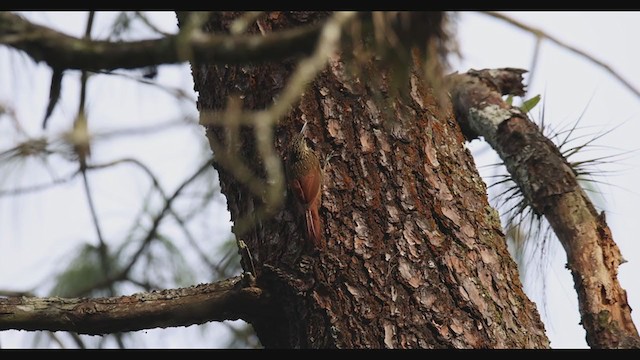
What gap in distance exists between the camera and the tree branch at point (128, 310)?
2.05 metres

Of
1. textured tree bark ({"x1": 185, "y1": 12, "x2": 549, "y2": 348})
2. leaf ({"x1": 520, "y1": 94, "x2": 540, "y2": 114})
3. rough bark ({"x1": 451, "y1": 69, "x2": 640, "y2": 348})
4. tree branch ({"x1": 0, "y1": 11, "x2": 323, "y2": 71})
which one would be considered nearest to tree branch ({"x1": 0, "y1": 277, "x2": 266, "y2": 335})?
textured tree bark ({"x1": 185, "y1": 12, "x2": 549, "y2": 348})

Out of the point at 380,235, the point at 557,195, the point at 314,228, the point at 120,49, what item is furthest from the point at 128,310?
the point at 557,195

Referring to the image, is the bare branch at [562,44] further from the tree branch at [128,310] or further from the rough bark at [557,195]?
the tree branch at [128,310]

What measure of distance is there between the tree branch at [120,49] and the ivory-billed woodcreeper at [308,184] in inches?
31.0

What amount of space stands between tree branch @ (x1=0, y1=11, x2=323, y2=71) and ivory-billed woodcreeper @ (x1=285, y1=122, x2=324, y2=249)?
31.0 inches

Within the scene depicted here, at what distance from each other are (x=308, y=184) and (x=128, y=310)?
0.52m

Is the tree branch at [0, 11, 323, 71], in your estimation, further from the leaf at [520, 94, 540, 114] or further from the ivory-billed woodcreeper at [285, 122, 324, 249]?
the leaf at [520, 94, 540, 114]

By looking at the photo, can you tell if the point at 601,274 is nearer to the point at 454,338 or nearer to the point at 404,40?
the point at 454,338

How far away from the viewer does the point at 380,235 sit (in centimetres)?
199

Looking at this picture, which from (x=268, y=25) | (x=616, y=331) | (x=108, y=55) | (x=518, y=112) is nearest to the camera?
(x=108, y=55)

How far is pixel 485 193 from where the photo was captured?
7.00 feet

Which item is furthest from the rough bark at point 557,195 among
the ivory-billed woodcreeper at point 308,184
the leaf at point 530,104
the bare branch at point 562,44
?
the bare branch at point 562,44

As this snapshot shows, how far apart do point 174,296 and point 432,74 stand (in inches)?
39.7

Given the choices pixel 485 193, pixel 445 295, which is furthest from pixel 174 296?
pixel 485 193
